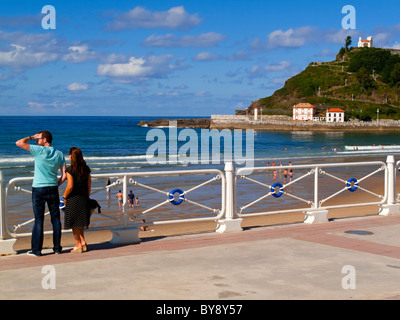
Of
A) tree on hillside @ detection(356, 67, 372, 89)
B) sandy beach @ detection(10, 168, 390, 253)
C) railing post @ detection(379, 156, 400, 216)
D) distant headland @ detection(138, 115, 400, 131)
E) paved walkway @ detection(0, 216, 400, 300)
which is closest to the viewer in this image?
paved walkway @ detection(0, 216, 400, 300)

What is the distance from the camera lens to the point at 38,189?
6988 millimetres

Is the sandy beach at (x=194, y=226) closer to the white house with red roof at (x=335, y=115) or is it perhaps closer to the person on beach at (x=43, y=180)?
the person on beach at (x=43, y=180)

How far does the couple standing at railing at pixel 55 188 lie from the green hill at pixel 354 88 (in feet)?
534

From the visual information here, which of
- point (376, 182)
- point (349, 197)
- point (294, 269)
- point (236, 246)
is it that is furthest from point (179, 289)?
point (376, 182)

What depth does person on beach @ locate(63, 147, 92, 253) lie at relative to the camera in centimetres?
706

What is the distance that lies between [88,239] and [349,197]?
548 inches

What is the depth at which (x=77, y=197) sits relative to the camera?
716 cm

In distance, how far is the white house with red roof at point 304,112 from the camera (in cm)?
15525

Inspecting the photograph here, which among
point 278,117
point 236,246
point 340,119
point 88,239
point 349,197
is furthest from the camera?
point 278,117

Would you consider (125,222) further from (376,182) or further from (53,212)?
(376,182)

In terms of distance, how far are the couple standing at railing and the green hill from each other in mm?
162890

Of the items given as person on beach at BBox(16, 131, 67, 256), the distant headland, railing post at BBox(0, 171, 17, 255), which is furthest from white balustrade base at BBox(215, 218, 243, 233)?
the distant headland
